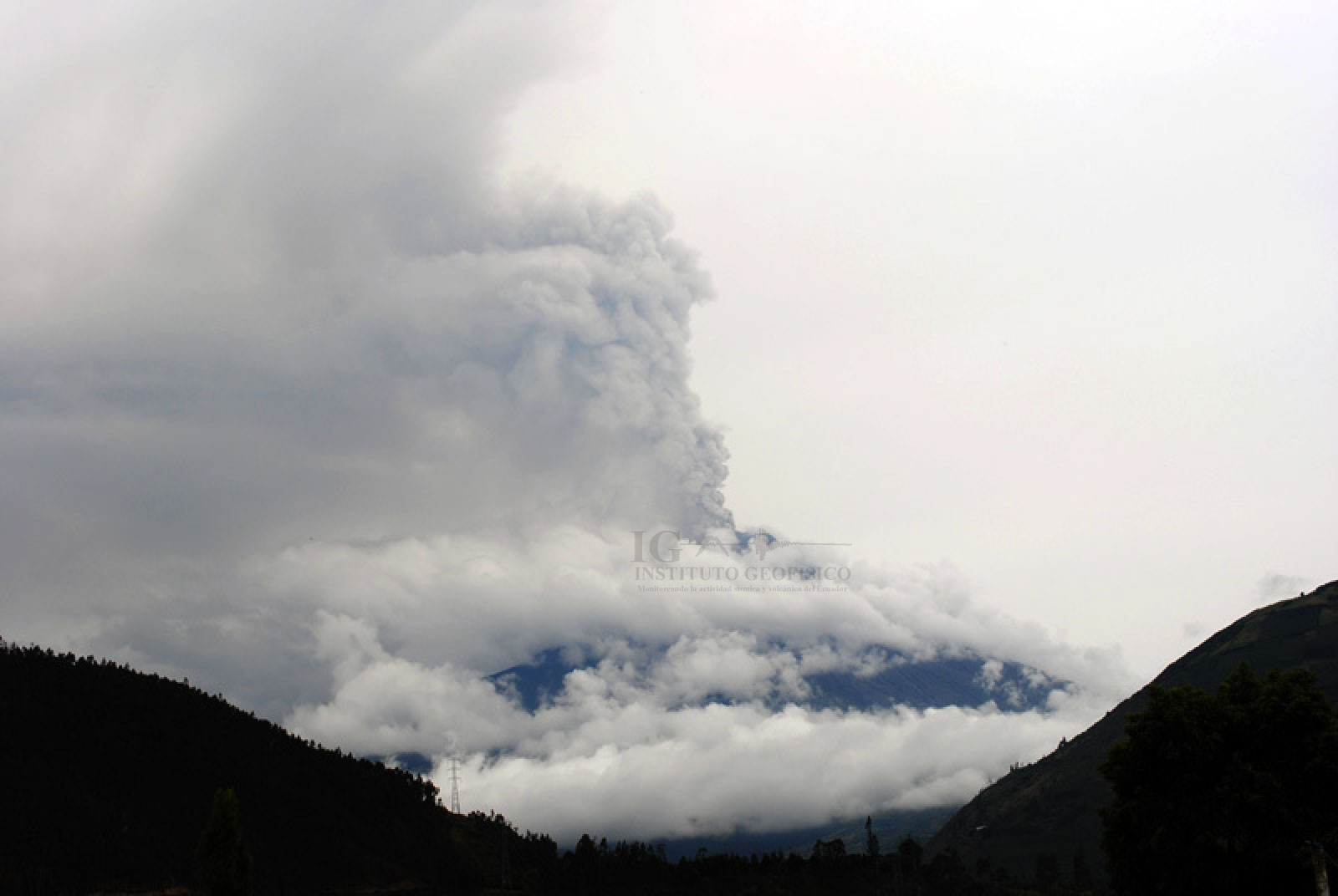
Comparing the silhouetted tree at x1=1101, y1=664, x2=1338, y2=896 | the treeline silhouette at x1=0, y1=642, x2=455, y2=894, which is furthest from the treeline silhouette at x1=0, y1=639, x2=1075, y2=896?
the silhouetted tree at x1=1101, y1=664, x2=1338, y2=896

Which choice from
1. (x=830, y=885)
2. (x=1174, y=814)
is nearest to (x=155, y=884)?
(x=830, y=885)

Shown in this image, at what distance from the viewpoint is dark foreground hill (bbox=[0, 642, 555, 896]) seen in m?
143

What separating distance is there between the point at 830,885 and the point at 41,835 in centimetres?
11675

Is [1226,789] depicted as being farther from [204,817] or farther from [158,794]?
[158,794]

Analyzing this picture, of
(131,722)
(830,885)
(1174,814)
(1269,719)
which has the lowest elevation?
(830,885)

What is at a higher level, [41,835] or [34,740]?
[34,740]

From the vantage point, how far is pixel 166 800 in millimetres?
166375

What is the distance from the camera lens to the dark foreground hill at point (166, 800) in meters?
143

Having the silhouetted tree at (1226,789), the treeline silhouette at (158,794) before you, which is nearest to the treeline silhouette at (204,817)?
the treeline silhouette at (158,794)

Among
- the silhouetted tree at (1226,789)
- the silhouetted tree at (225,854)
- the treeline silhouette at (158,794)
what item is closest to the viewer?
the silhouetted tree at (1226,789)

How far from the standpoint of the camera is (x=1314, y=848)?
7175 cm

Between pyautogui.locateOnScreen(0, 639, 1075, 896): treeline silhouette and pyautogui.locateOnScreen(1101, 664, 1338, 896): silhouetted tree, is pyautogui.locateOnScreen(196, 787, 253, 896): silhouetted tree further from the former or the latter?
pyautogui.locateOnScreen(1101, 664, 1338, 896): silhouetted tree

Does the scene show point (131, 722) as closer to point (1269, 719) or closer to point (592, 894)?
point (592, 894)

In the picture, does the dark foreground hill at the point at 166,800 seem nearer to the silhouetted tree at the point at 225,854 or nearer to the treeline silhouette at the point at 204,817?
the treeline silhouette at the point at 204,817
